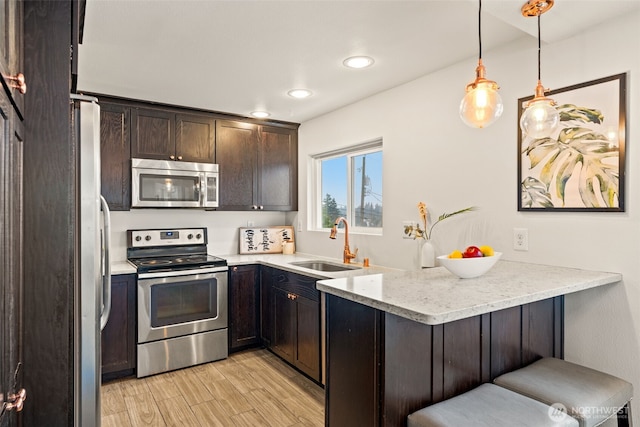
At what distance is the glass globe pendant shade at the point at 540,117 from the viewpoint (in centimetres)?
160

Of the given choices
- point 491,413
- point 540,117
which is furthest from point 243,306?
point 540,117

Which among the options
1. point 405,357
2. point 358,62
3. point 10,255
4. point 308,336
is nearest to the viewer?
point 10,255

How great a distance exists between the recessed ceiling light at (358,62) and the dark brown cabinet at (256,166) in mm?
1688

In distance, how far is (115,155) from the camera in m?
3.24

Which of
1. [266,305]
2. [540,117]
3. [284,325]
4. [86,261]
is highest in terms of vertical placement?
[540,117]

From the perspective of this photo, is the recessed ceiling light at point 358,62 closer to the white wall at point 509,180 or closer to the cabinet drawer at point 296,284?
the white wall at point 509,180

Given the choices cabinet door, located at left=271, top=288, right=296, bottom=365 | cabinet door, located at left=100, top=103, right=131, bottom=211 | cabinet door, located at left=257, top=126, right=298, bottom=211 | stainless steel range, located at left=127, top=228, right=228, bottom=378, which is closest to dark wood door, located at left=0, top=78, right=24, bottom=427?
stainless steel range, located at left=127, top=228, right=228, bottom=378

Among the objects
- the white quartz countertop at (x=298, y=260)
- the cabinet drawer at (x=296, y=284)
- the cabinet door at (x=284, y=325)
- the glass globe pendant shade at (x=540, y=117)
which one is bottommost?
the cabinet door at (x=284, y=325)

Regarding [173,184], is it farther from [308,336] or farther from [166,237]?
[308,336]

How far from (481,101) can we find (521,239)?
956mm

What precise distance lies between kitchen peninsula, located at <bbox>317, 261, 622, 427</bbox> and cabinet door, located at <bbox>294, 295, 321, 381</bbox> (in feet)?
3.61

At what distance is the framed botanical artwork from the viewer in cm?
178

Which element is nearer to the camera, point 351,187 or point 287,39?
point 287,39

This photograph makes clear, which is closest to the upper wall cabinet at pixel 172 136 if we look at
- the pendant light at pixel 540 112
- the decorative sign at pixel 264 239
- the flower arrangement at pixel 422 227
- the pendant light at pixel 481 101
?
the decorative sign at pixel 264 239
